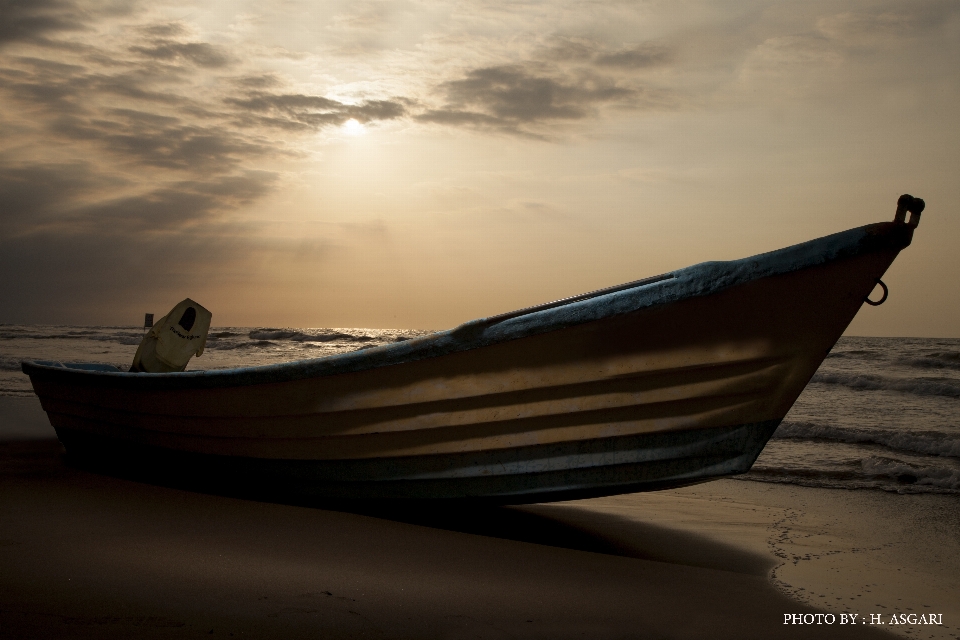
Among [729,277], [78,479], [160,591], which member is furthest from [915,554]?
[78,479]

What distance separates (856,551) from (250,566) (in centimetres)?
316

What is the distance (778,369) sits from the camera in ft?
10.0

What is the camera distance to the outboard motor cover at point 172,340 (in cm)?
574

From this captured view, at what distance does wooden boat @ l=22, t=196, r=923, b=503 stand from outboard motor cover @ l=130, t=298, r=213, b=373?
2.00m

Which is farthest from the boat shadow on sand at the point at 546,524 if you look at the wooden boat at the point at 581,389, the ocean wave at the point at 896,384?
the ocean wave at the point at 896,384

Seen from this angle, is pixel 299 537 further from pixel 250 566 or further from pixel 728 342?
pixel 728 342

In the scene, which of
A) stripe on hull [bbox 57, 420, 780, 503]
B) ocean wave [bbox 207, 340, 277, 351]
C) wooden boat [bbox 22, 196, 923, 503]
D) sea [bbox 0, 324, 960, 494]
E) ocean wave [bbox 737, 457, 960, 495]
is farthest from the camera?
ocean wave [bbox 207, 340, 277, 351]

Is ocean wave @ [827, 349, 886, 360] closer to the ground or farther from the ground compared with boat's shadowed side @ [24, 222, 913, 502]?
farther from the ground

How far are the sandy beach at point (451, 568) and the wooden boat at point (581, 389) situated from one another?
0.38 m

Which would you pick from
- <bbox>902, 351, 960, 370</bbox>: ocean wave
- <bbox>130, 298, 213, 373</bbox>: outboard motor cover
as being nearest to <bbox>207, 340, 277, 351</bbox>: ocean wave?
<bbox>130, 298, 213, 373</bbox>: outboard motor cover

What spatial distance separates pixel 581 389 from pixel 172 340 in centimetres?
400

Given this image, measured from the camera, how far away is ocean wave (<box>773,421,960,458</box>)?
24.4 feet

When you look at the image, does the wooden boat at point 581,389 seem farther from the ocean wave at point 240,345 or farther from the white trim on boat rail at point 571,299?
the ocean wave at point 240,345

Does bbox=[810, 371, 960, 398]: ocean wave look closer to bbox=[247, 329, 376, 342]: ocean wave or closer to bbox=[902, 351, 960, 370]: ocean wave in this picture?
bbox=[902, 351, 960, 370]: ocean wave
